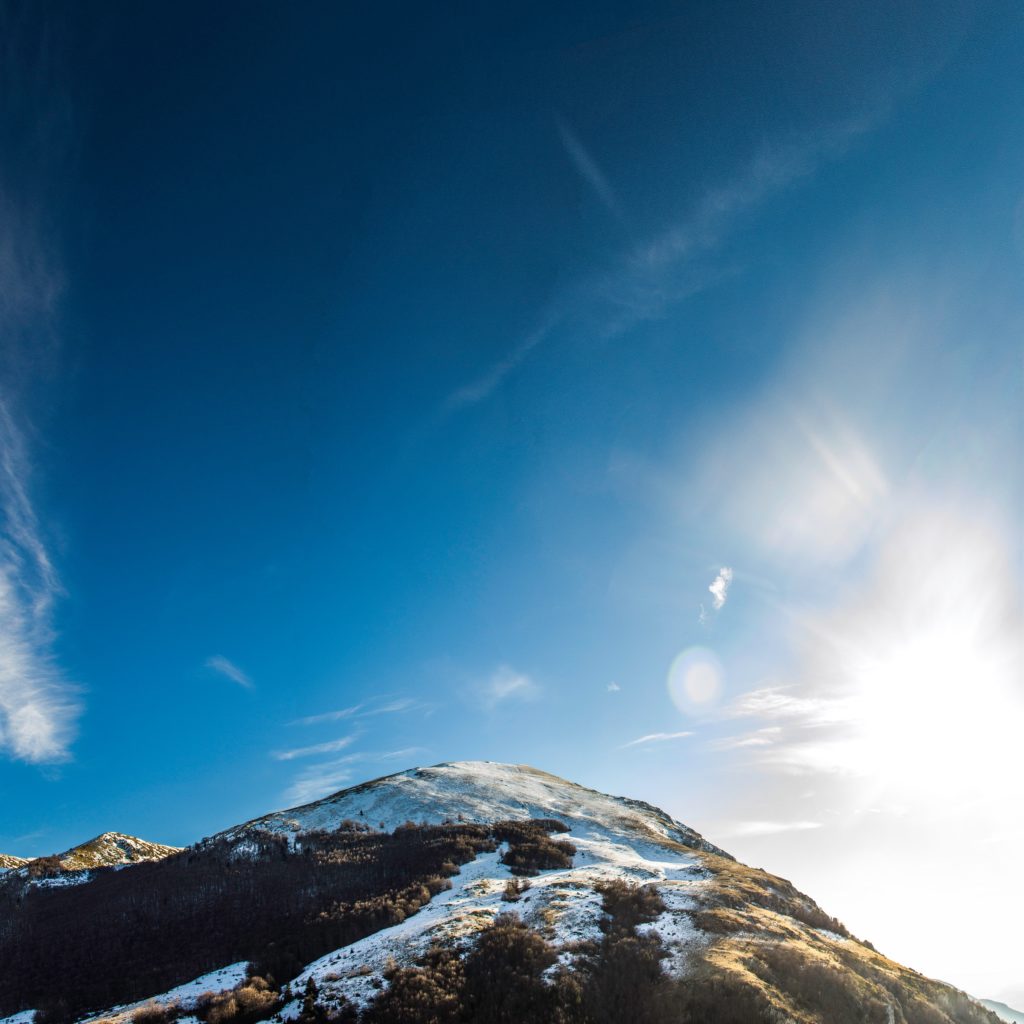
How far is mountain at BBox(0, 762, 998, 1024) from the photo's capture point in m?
19.4

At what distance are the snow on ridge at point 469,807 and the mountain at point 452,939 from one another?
499 centimetres

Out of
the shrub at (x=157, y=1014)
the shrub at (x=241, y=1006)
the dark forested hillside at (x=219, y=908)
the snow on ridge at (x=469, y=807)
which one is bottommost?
the shrub at (x=157, y=1014)

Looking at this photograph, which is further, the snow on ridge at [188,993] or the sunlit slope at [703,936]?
the snow on ridge at [188,993]

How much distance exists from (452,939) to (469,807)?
36.7 metres

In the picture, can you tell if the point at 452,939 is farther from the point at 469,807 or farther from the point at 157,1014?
the point at 469,807

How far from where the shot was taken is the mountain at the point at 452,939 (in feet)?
63.6

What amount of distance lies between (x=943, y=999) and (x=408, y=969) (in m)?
20.3

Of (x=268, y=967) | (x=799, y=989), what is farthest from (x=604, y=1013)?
(x=268, y=967)

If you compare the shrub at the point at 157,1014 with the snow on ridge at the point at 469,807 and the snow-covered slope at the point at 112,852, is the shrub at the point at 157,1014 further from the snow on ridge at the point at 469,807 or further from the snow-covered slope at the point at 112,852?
the snow-covered slope at the point at 112,852

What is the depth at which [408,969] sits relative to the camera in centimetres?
2131

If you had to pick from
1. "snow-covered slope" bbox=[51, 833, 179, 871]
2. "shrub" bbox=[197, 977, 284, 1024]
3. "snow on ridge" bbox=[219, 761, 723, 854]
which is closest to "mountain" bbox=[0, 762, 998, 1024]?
"shrub" bbox=[197, 977, 284, 1024]

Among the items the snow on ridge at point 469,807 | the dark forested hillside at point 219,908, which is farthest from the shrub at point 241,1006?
the snow on ridge at point 469,807

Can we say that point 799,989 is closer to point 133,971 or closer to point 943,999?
point 943,999

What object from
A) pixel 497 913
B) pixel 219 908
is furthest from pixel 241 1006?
pixel 219 908
